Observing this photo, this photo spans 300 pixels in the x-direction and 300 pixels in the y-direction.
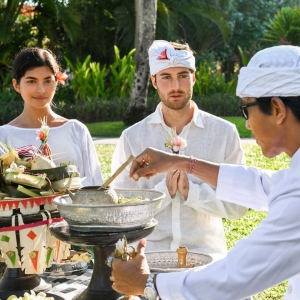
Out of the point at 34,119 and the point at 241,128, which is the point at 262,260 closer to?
the point at 34,119

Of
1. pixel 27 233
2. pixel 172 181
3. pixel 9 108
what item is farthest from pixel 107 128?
pixel 27 233

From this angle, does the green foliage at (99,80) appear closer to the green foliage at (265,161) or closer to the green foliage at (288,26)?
the green foliage at (265,161)

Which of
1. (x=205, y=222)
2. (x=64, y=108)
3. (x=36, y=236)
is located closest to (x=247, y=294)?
(x=36, y=236)

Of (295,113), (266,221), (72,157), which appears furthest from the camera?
(72,157)

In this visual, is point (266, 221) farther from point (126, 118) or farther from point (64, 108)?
point (64, 108)

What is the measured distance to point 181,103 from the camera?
13.6 feet

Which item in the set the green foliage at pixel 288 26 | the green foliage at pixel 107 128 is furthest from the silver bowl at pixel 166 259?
the green foliage at pixel 288 26

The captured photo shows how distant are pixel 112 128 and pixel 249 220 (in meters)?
9.42

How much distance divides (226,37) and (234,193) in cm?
2135

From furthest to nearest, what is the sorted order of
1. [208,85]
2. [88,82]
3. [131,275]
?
[208,85] < [88,82] < [131,275]

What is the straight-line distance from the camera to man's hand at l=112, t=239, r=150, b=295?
219cm

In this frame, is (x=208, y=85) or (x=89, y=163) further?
(x=208, y=85)

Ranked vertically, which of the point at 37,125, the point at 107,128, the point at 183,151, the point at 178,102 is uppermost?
the point at 178,102

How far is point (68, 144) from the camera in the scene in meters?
4.43
